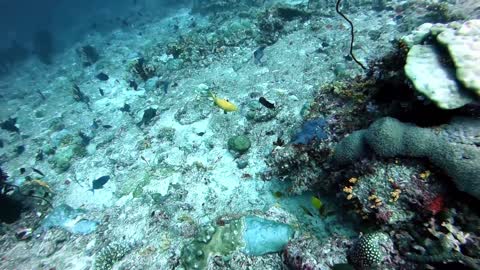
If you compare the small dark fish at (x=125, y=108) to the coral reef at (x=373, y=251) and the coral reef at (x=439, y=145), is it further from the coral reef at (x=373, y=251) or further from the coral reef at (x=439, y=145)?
the coral reef at (x=373, y=251)

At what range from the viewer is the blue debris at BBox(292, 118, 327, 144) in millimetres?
4690

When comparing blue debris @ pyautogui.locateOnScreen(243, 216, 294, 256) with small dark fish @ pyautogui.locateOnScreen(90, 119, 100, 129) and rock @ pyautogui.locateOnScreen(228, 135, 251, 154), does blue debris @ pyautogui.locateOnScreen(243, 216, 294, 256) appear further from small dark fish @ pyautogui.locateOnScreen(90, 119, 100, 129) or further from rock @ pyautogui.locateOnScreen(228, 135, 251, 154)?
small dark fish @ pyautogui.locateOnScreen(90, 119, 100, 129)

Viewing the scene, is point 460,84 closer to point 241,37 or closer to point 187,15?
point 241,37

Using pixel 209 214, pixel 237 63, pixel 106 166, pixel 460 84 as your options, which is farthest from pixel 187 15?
pixel 460 84

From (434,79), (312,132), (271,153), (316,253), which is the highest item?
(434,79)

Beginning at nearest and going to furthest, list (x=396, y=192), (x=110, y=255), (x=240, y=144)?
(x=396, y=192), (x=110, y=255), (x=240, y=144)

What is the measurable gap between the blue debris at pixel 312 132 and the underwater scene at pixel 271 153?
33 millimetres

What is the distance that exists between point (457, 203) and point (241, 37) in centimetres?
1111

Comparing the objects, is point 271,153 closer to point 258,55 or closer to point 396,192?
Answer: point 396,192

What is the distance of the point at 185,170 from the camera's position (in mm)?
7160

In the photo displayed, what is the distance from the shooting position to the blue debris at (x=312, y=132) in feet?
15.4

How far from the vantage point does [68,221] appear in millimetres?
7098

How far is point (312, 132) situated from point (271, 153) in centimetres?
93

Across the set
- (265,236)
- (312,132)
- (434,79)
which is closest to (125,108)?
(312,132)
